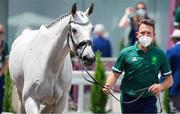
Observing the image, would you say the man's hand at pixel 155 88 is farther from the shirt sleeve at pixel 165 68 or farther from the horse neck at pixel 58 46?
the horse neck at pixel 58 46

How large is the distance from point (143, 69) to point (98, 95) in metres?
6.85

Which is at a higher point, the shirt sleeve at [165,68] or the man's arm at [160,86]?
the shirt sleeve at [165,68]

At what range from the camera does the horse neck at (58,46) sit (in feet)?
30.0

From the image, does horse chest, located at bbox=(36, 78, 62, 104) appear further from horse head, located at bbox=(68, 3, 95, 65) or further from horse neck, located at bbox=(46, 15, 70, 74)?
horse head, located at bbox=(68, 3, 95, 65)

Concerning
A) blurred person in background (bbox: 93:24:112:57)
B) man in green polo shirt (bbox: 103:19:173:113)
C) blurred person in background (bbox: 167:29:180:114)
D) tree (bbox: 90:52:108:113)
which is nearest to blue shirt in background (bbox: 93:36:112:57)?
blurred person in background (bbox: 93:24:112:57)

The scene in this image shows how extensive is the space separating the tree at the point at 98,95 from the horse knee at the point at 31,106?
6139mm

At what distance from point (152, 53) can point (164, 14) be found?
11347 mm

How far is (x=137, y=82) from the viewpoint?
9.06 m

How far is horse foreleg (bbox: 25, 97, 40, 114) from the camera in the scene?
9.26m

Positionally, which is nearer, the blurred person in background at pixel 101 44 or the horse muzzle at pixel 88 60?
the horse muzzle at pixel 88 60

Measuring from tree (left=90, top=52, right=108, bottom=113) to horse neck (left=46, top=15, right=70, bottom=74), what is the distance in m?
6.19

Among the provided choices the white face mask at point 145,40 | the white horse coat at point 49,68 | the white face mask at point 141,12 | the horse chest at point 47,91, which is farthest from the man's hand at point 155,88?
the white face mask at point 141,12

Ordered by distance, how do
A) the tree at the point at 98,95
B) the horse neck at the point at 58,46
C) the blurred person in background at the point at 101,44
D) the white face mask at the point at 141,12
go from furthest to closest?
the blurred person in background at the point at 101,44 < the tree at the point at 98,95 < the white face mask at the point at 141,12 < the horse neck at the point at 58,46

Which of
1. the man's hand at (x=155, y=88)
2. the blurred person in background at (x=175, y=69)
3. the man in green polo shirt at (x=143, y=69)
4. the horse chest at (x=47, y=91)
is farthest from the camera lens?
the blurred person in background at (x=175, y=69)
